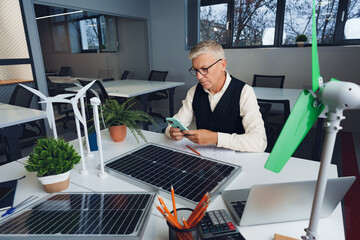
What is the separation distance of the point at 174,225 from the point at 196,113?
48.5 inches

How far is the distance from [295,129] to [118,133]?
119 cm

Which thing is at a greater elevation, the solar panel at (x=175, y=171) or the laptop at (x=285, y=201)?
the laptop at (x=285, y=201)

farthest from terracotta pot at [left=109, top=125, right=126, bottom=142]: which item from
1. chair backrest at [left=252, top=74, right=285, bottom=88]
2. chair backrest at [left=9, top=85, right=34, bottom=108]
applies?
chair backrest at [left=252, top=74, right=285, bottom=88]

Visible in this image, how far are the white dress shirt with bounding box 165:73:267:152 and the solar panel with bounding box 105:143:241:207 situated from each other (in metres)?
0.21

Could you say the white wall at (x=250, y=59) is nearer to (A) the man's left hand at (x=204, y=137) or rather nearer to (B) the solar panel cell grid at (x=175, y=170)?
(A) the man's left hand at (x=204, y=137)

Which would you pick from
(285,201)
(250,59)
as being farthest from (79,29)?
(285,201)

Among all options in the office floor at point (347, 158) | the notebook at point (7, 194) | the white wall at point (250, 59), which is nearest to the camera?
the notebook at point (7, 194)

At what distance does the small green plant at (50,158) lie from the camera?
922 mm

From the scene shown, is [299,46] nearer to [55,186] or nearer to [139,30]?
[139,30]

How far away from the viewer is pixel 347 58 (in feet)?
12.6

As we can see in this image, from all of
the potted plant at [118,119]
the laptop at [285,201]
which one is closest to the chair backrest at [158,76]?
the potted plant at [118,119]

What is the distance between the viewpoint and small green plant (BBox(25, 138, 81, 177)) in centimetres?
92

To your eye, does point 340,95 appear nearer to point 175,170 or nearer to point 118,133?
point 175,170

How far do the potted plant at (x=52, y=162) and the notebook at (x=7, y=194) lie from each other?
0.13 m
